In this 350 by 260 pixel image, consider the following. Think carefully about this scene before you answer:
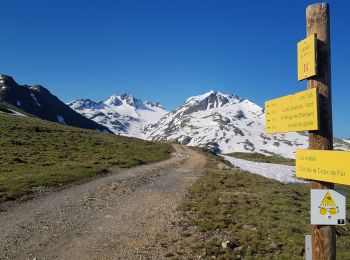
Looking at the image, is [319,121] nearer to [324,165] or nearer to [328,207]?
[324,165]

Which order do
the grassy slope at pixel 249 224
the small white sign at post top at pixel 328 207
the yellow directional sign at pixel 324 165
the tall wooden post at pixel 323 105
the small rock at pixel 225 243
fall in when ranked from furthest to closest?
1. the small rock at pixel 225 243
2. the grassy slope at pixel 249 224
3. the tall wooden post at pixel 323 105
4. the small white sign at post top at pixel 328 207
5. the yellow directional sign at pixel 324 165

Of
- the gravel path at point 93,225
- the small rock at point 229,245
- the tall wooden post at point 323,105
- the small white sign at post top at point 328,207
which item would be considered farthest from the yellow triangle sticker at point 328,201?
the small rock at point 229,245

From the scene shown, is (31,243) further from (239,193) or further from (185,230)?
(239,193)

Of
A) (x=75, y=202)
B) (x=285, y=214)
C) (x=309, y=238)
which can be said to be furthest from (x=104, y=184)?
(x=309, y=238)

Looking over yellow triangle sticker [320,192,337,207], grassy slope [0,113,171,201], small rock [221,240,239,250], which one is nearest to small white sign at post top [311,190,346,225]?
yellow triangle sticker [320,192,337,207]

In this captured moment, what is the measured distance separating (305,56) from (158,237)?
11.0 m

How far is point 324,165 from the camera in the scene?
7582 mm

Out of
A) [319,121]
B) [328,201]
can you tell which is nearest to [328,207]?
[328,201]

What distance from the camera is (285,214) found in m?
22.6

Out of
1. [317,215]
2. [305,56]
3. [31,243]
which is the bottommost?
[31,243]

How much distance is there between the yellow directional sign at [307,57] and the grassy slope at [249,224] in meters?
8.42

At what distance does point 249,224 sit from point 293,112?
12.2 metres

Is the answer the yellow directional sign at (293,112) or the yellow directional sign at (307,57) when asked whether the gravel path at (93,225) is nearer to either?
the yellow directional sign at (293,112)

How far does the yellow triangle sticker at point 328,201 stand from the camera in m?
7.80
